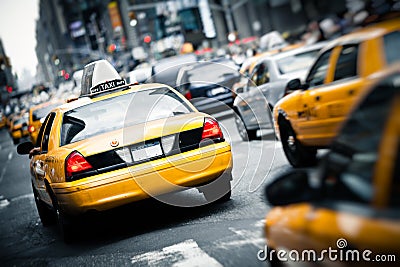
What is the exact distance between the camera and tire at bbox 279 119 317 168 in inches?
369

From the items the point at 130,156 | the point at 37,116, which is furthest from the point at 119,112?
the point at 37,116

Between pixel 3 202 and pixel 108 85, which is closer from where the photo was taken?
pixel 108 85

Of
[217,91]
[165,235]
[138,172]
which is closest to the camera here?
[138,172]

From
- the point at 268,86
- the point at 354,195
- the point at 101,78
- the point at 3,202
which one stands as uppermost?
the point at 101,78

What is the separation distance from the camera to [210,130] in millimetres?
Answer: 7883

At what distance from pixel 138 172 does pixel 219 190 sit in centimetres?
128

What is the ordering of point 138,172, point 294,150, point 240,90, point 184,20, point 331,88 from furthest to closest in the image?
point 184,20, point 240,90, point 294,150, point 331,88, point 138,172

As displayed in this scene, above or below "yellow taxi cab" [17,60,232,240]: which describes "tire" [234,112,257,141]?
below

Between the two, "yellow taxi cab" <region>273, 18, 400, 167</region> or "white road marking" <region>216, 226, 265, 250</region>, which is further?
"white road marking" <region>216, 226, 265, 250</region>

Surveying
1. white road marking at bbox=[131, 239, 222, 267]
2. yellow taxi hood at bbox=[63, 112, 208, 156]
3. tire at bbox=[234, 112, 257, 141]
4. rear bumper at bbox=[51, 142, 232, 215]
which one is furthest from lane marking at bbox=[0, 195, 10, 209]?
white road marking at bbox=[131, 239, 222, 267]

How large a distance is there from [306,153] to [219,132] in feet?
5.90

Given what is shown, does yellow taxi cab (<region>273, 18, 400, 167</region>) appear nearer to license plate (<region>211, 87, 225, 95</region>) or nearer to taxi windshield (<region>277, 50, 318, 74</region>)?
taxi windshield (<region>277, 50, 318, 74</region>)

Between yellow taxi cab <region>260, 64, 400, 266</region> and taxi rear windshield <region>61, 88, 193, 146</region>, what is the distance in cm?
466

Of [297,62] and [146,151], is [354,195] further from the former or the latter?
[297,62]
